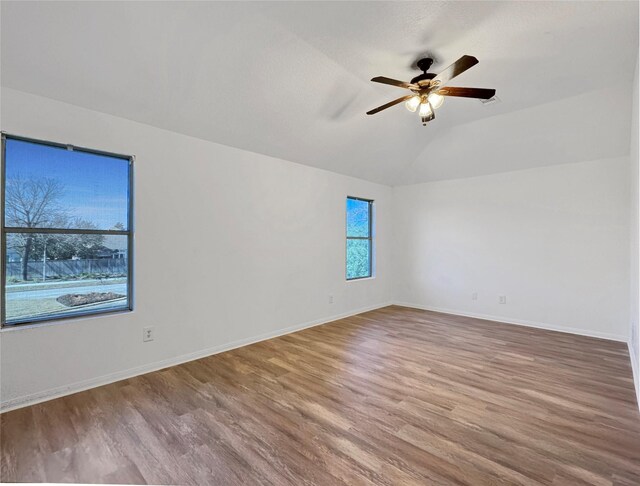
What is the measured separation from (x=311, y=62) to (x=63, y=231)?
257 cm

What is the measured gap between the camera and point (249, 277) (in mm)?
3732

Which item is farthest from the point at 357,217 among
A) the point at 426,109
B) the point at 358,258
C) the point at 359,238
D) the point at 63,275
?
the point at 63,275

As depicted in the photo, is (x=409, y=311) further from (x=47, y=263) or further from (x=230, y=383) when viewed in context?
(x=47, y=263)

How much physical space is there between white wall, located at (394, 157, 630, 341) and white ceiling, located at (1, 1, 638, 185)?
0.64 m

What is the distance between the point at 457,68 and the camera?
7.11ft

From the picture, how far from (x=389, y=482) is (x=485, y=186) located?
4.73 metres

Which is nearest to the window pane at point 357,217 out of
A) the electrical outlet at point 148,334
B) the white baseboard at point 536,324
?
the white baseboard at point 536,324

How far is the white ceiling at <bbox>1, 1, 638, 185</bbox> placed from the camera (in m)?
2.09

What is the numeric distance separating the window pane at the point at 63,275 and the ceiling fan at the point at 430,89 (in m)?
2.78

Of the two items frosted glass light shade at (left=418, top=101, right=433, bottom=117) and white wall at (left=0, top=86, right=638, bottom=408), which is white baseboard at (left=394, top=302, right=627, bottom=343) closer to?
white wall at (left=0, top=86, right=638, bottom=408)

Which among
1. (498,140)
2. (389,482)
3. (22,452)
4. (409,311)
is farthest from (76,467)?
(498,140)

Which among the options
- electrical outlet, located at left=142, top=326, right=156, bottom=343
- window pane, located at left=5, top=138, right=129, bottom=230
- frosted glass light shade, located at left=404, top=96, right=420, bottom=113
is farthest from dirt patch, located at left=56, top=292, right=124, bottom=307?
frosted glass light shade, located at left=404, top=96, right=420, bottom=113

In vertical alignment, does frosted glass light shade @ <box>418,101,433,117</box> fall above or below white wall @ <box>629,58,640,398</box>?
above

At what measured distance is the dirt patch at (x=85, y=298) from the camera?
8.39 ft
